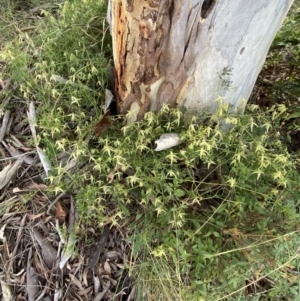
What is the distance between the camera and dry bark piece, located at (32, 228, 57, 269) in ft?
7.38

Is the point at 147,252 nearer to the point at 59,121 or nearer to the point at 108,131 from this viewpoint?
the point at 108,131

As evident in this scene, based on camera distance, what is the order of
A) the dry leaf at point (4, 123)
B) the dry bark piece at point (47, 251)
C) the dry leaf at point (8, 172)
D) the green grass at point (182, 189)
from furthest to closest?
1. the dry leaf at point (4, 123)
2. the dry leaf at point (8, 172)
3. the dry bark piece at point (47, 251)
4. the green grass at point (182, 189)

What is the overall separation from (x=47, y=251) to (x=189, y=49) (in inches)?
52.9

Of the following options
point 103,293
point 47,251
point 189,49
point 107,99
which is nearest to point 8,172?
point 47,251

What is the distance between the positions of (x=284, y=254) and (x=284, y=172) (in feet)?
1.24

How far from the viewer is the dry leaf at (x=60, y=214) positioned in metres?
2.27

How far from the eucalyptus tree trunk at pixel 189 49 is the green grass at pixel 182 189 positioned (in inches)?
4.9

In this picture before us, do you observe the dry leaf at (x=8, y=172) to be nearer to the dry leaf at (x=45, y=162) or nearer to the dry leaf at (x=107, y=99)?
the dry leaf at (x=45, y=162)

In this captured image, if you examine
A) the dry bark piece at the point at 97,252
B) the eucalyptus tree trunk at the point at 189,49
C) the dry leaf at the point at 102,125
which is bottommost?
the dry bark piece at the point at 97,252

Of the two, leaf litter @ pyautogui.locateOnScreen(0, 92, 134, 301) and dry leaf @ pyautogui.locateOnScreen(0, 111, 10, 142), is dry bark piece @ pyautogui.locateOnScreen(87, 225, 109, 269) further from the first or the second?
dry leaf @ pyautogui.locateOnScreen(0, 111, 10, 142)

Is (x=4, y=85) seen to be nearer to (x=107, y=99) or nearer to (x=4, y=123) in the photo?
(x=4, y=123)

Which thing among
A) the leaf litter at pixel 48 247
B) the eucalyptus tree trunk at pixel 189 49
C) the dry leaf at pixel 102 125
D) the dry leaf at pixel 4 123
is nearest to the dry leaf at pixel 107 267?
the leaf litter at pixel 48 247

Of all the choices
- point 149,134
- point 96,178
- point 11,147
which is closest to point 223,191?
point 149,134

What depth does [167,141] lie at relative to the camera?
1977 mm
